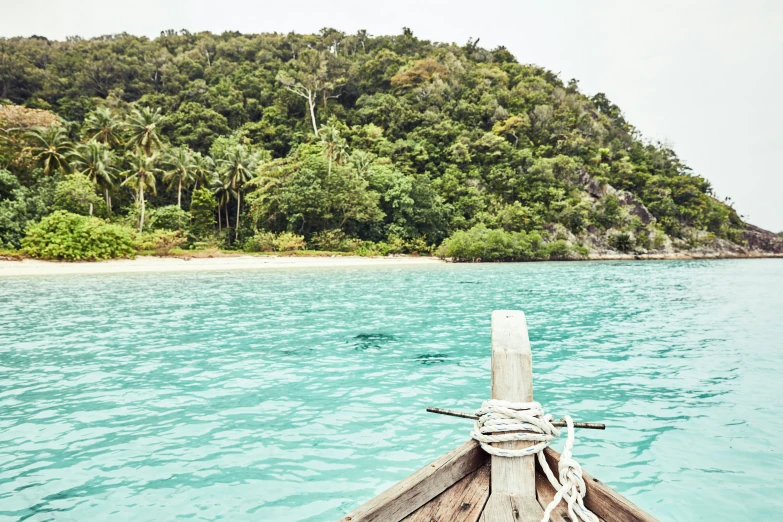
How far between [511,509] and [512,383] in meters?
0.55

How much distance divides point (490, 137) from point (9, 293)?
1980 inches

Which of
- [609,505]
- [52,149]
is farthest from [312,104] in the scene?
[609,505]

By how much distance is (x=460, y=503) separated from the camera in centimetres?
205

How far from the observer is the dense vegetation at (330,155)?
4094 cm

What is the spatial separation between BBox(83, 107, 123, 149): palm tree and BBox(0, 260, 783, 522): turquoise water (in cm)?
4117

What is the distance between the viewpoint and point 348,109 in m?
69.6

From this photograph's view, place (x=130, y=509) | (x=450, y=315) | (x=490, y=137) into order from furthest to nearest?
(x=490, y=137) → (x=450, y=315) → (x=130, y=509)

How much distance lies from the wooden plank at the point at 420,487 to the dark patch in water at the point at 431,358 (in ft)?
19.5

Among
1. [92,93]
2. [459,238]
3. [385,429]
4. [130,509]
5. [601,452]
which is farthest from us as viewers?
[92,93]

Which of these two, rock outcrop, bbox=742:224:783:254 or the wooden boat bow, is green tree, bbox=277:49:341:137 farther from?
rock outcrop, bbox=742:224:783:254

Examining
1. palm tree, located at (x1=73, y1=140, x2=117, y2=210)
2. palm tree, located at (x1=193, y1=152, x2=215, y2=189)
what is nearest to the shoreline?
palm tree, located at (x1=73, y1=140, x2=117, y2=210)

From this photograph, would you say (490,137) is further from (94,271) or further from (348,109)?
(94,271)

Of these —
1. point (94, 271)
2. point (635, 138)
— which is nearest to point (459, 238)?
point (94, 271)

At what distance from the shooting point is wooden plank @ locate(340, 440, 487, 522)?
5.69ft
